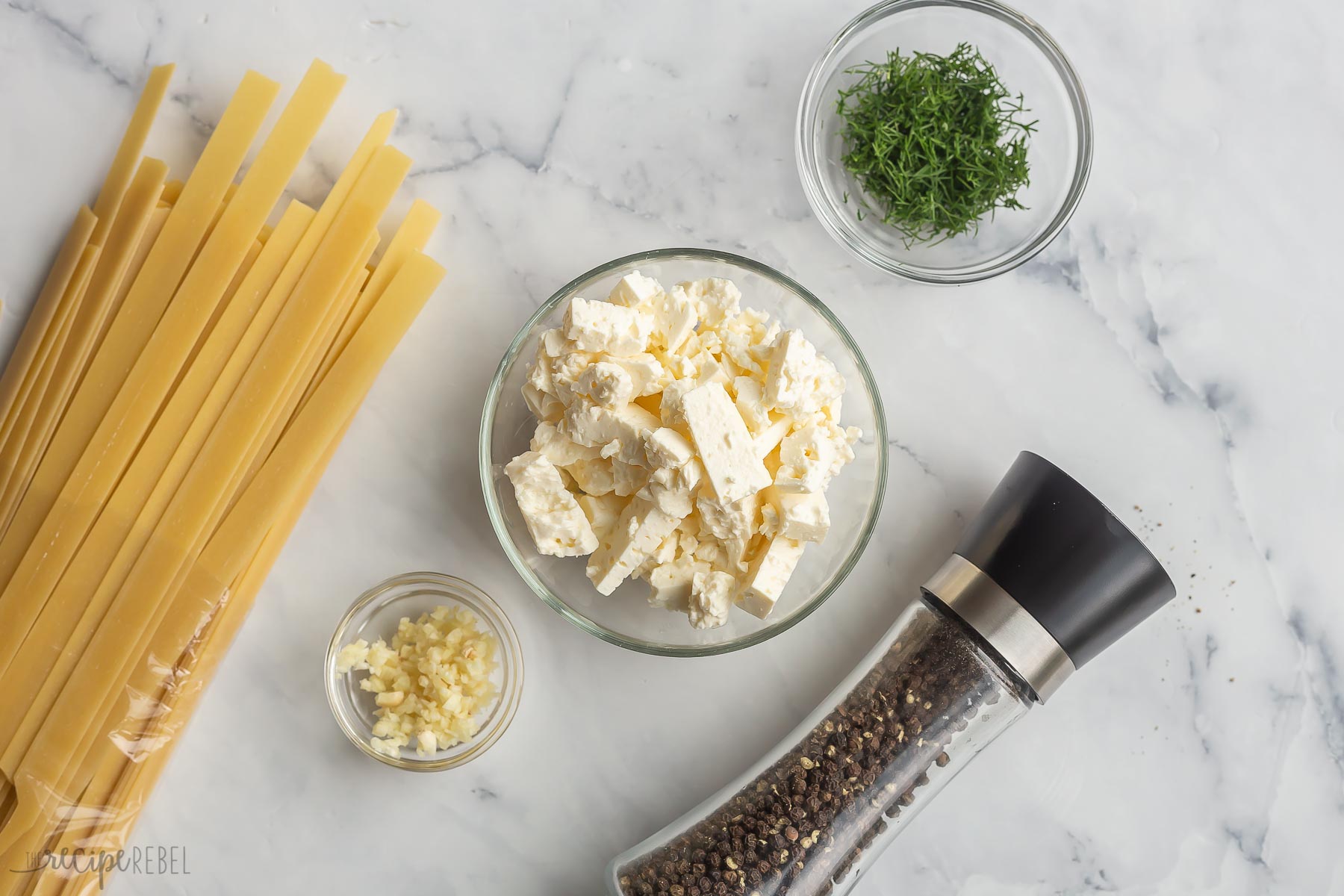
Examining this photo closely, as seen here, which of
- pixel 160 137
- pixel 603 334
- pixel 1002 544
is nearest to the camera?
pixel 603 334

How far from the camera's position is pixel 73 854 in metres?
1.41

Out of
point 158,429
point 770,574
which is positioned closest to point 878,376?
point 770,574

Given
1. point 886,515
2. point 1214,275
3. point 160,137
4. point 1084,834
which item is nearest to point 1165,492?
point 1214,275

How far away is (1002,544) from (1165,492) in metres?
0.45

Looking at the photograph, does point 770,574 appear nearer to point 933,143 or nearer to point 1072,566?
point 1072,566

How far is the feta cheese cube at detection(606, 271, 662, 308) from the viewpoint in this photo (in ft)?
4.33

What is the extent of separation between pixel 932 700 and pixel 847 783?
20 centimetres

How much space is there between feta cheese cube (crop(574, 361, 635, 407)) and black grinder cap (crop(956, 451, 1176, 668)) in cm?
67

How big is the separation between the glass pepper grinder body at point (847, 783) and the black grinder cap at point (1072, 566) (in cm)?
13

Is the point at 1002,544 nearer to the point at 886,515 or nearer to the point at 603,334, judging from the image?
the point at 886,515

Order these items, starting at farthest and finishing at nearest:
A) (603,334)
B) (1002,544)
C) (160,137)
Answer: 1. (160,137)
2. (1002,544)
3. (603,334)

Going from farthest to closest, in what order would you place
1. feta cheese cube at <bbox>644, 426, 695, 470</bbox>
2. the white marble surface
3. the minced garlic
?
the white marble surface
the minced garlic
feta cheese cube at <bbox>644, 426, 695, 470</bbox>

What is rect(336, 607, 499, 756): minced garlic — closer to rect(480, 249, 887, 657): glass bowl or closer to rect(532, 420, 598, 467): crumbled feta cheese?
rect(480, 249, 887, 657): glass bowl

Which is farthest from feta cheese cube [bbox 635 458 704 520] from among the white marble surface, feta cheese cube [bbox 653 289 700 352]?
the white marble surface
